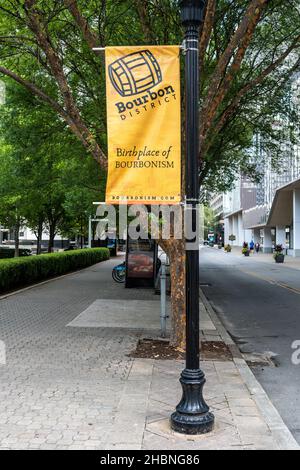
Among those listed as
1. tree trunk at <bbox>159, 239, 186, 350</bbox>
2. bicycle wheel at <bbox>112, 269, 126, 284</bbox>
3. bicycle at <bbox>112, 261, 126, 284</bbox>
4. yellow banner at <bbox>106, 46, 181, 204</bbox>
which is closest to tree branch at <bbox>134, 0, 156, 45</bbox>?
tree trunk at <bbox>159, 239, 186, 350</bbox>

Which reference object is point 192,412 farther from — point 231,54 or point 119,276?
point 119,276

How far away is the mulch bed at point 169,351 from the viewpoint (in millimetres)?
8102

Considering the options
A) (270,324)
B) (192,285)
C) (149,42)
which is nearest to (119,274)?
(270,324)

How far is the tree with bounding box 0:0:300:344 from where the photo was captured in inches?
334

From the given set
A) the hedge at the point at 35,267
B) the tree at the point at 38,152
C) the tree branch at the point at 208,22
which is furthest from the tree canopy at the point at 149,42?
the hedge at the point at 35,267

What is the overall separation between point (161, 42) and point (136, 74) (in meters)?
6.12

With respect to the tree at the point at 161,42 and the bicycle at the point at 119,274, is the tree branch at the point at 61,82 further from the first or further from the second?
the bicycle at the point at 119,274

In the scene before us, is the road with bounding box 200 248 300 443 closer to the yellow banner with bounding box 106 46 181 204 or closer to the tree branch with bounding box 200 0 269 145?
the yellow banner with bounding box 106 46 181 204

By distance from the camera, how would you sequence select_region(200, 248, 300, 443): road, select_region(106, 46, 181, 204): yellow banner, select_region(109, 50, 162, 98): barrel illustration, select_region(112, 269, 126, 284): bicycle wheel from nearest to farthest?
select_region(106, 46, 181, 204): yellow banner, select_region(109, 50, 162, 98): barrel illustration, select_region(200, 248, 300, 443): road, select_region(112, 269, 126, 284): bicycle wheel

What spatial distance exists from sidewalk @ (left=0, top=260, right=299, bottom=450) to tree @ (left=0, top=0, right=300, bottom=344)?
1596mm

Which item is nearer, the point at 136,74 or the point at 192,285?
the point at 192,285

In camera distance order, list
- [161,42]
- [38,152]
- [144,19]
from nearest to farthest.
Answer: [144,19], [161,42], [38,152]

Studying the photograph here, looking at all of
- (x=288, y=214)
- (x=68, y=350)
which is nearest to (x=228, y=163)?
(x=68, y=350)

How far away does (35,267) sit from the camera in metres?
20.1
